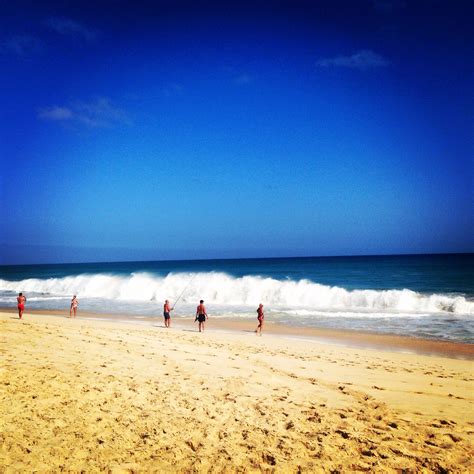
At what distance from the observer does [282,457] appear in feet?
14.6

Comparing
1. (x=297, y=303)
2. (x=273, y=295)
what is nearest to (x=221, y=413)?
(x=297, y=303)

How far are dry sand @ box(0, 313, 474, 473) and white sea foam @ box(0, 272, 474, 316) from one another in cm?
1574

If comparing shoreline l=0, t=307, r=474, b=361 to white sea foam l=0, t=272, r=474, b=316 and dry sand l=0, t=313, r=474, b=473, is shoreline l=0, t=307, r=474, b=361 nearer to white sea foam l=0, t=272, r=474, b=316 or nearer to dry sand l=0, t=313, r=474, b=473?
Answer: dry sand l=0, t=313, r=474, b=473

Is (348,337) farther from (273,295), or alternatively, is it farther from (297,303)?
(273,295)

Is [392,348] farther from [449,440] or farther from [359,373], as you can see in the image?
[449,440]

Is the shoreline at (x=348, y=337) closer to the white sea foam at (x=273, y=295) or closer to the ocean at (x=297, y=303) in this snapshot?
the ocean at (x=297, y=303)

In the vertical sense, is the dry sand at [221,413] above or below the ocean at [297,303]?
above

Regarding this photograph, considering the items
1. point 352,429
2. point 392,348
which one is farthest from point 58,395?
point 392,348

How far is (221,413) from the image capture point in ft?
18.9

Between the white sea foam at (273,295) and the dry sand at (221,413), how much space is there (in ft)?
51.6

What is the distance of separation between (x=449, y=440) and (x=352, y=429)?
1352 millimetres

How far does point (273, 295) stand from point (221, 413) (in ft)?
92.0

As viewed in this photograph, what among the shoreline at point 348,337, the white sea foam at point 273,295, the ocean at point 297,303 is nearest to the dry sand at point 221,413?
the shoreline at point 348,337

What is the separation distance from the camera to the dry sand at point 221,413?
4.36 metres
